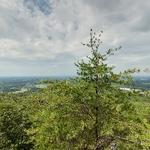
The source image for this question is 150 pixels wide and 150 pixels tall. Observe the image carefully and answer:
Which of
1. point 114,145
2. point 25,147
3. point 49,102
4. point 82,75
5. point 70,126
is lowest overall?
point 25,147

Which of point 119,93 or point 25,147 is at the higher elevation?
point 119,93

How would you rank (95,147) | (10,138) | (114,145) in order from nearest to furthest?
(95,147) < (114,145) < (10,138)

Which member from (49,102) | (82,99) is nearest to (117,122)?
(82,99)

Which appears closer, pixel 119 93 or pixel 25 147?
pixel 119 93

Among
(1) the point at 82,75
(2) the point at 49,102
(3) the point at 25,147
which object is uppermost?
(1) the point at 82,75

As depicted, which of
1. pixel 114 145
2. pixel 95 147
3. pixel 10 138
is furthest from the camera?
pixel 10 138

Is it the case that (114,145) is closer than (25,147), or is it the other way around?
(114,145)

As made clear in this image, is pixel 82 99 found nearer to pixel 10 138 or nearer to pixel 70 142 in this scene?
pixel 70 142

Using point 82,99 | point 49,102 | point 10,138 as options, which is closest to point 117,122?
point 82,99

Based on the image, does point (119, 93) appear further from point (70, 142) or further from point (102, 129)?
point (70, 142)
